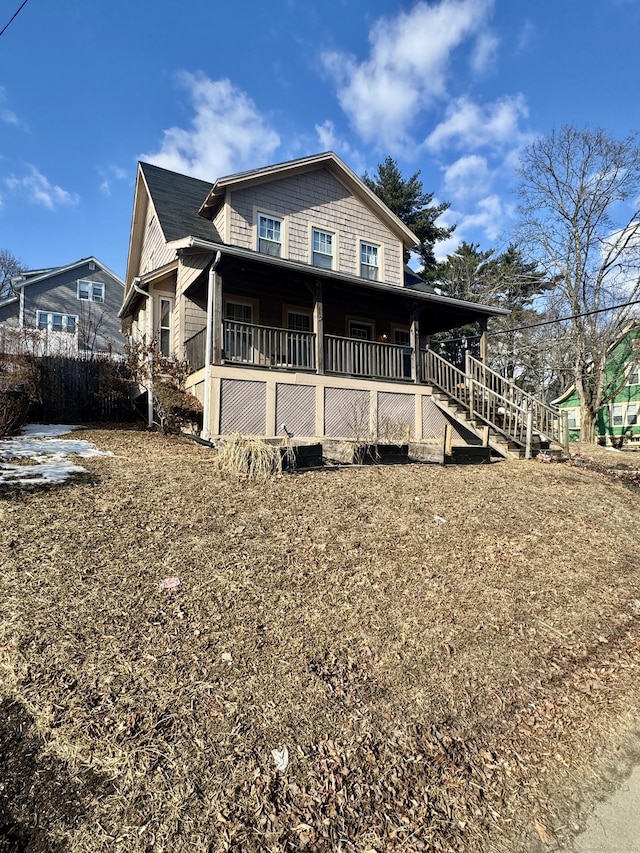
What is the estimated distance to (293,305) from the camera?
14062 millimetres

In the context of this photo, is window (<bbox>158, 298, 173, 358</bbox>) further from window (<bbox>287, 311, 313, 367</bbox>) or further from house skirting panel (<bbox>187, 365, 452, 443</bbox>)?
window (<bbox>287, 311, 313, 367</bbox>)

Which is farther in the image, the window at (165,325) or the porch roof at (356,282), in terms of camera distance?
the window at (165,325)

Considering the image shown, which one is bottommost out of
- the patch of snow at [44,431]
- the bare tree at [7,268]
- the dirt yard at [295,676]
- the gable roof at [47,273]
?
the dirt yard at [295,676]

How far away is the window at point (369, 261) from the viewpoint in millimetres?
14859

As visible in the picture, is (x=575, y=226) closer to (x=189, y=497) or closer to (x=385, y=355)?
(x=385, y=355)

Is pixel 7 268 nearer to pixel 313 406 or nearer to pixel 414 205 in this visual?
pixel 414 205

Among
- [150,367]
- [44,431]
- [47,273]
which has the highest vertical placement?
[47,273]

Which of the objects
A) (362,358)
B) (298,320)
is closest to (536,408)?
(362,358)

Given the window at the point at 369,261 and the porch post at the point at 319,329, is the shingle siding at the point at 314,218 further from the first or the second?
the porch post at the point at 319,329

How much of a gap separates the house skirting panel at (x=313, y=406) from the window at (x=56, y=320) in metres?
22.7

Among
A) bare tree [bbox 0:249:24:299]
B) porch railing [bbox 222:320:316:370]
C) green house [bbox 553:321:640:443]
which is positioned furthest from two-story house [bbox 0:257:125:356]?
green house [bbox 553:321:640:443]

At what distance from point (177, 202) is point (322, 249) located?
16.4ft

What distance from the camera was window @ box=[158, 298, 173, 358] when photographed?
552 inches

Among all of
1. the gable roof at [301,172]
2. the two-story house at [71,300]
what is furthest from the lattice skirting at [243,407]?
the two-story house at [71,300]
